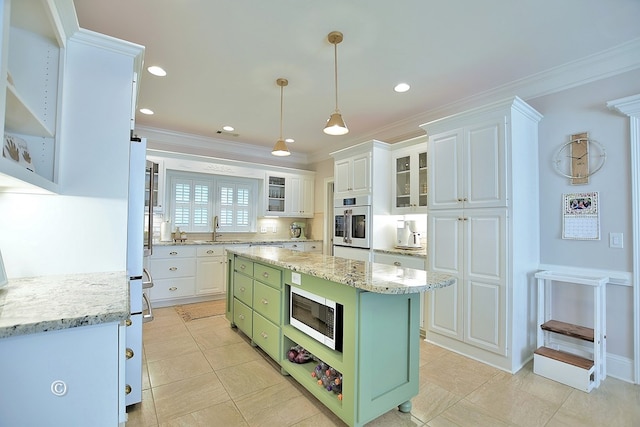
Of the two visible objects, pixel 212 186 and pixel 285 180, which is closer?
pixel 212 186

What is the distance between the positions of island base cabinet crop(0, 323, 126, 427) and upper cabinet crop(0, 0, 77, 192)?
0.64 m

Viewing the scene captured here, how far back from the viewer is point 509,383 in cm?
236

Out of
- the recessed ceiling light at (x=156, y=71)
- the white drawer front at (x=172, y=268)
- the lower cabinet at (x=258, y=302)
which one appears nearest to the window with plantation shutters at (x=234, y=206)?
the white drawer front at (x=172, y=268)

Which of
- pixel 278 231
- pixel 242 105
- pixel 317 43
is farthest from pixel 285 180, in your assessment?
pixel 317 43

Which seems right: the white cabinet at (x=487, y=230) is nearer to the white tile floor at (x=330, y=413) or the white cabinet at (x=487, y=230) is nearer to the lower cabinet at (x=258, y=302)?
the white tile floor at (x=330, y=413)

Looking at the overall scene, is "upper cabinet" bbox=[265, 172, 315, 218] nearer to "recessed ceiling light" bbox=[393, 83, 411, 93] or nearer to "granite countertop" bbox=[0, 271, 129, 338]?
"recessed ceiling light" bbox=[393, 83, 411, 93]

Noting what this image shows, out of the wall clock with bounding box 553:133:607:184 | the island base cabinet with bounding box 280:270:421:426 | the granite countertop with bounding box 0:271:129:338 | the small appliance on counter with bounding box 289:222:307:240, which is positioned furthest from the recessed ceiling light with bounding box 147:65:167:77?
the wall clock with bounding box 553:133:607:184

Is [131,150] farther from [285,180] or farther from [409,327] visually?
[285,180]

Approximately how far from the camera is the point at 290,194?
19.1ft

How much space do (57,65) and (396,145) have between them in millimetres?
3428

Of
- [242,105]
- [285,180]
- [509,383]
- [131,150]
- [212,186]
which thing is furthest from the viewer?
[285,180]

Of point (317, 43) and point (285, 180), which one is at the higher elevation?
point (317, 43)

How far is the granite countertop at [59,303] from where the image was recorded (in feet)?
2.85

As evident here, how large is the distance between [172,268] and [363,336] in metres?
3.54
